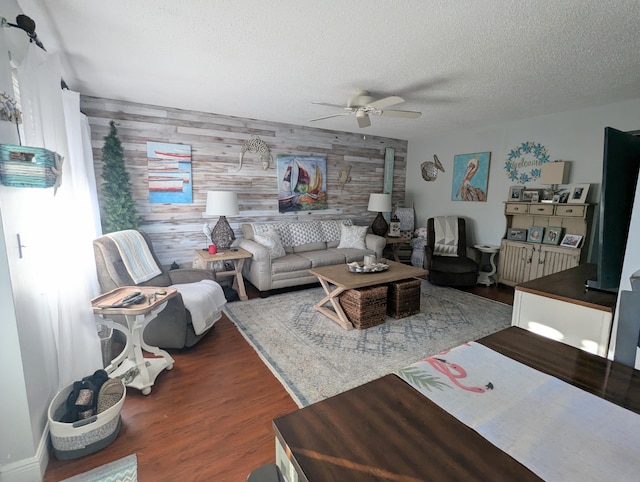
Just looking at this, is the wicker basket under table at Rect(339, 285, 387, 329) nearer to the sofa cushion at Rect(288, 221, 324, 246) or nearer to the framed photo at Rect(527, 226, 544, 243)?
the sofa cushion at Rect(288, 221, 324, 246)

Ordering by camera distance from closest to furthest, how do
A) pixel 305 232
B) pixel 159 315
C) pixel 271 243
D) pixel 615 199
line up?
pixel 615 199 < pixel 159 315 < pixel 271 243 < pixel 305 232

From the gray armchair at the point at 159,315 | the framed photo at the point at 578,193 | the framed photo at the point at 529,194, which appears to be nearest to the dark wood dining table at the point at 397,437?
the gray armchair at the point at 159,315

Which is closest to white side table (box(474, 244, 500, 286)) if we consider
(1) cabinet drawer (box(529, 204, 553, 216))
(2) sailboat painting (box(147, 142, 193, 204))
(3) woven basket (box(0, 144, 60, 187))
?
(1) cabinet drawer (box(529, 204, 553, 216))

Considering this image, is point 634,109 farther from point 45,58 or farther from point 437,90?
point 45,58

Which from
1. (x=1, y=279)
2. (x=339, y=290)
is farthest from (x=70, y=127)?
(x=339, y=290)

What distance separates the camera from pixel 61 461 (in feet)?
5.14

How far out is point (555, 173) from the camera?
147 inches

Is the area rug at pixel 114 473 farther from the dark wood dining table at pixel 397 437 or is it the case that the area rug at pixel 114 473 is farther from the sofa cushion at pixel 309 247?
the sofa cushion at pixel 309 247

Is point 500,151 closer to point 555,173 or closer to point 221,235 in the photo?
point 555,173

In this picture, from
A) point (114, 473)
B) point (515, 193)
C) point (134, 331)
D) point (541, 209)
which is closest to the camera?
point (114, 473)

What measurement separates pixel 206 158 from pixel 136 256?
6.01 feet

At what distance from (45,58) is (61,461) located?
214 cm

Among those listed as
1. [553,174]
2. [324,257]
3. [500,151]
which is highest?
[500,151]

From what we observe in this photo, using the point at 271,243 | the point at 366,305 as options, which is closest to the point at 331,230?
the point at 271,243
